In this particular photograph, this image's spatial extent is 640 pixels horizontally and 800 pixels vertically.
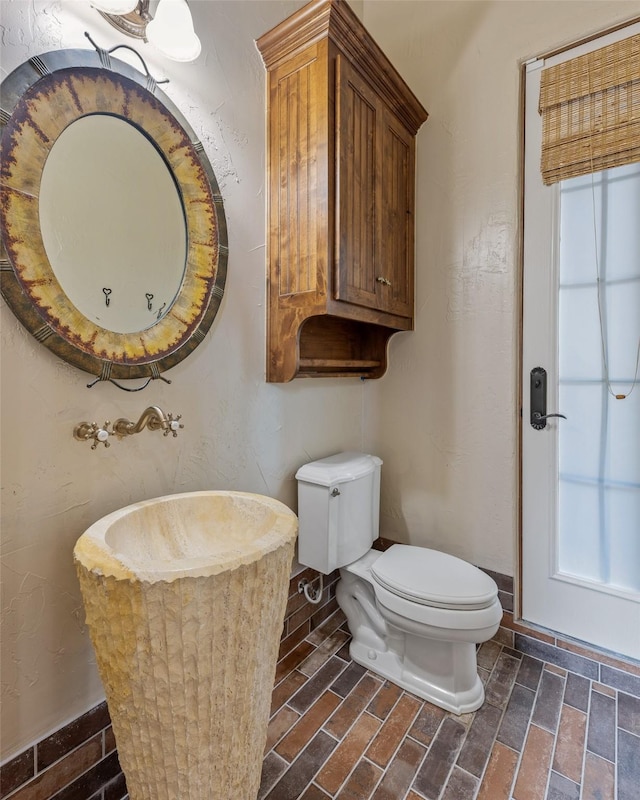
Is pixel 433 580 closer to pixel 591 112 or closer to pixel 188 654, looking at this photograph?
pixel 188 654

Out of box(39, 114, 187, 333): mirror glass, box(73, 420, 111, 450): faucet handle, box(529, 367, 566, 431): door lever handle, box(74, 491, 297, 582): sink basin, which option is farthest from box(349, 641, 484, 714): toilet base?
box(39, 114, 187, 333): mirror glass

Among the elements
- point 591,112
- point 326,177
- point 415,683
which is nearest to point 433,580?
point 415,683

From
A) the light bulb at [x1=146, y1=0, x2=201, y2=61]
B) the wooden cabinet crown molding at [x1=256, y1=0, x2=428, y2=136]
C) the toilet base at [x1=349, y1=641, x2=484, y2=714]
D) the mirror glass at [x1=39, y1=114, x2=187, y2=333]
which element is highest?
the wooden cabinet crown molding at [x1=256, y1=0, x2=428, y2=136]

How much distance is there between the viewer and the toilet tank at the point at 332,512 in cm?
154

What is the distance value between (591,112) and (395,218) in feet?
2.59

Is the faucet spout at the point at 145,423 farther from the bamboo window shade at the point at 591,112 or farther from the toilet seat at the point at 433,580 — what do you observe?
the bamboo window shade at the point at 591,112

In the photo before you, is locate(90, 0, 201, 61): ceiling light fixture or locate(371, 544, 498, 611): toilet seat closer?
locate(90, 0, 201, 61): ceiling light fixture

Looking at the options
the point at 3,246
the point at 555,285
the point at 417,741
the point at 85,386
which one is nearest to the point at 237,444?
the point at 85,386

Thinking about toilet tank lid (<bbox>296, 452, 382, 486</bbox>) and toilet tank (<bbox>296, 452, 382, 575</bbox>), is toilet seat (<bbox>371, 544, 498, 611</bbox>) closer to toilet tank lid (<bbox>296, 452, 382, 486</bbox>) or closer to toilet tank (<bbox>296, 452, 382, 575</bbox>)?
toilet tank (<bbox>296, 452, 382, 575</bbox>)

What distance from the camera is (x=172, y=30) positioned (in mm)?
1087

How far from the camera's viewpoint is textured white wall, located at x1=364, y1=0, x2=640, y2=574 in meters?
1.68

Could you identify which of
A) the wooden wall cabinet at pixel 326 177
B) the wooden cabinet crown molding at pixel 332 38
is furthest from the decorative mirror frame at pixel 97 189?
the wooden cabinet crown molding at pixel 332 38

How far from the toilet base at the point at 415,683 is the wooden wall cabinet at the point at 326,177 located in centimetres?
115

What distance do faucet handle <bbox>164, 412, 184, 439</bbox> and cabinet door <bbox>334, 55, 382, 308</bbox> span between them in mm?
665
